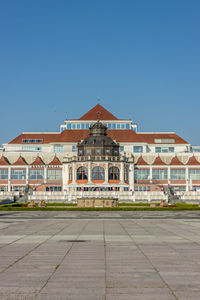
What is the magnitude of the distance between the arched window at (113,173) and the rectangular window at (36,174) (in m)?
24.3

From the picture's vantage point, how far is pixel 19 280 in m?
11.3

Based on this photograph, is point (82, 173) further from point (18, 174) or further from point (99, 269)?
point (99, 269)

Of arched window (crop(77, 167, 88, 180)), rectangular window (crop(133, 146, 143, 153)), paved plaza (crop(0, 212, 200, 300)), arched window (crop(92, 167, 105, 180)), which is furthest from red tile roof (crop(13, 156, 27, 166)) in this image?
paved plaza (crop(0, 212, 200, 300))

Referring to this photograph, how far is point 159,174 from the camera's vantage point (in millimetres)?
119500

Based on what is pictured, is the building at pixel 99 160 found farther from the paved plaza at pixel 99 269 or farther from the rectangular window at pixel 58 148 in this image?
the paved plaza at pixel 99 269

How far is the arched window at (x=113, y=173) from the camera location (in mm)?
105000

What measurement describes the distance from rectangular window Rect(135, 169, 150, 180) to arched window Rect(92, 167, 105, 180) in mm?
19505

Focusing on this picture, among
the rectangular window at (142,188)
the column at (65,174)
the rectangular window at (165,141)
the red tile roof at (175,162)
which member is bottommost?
the rectangular window at (142,188)

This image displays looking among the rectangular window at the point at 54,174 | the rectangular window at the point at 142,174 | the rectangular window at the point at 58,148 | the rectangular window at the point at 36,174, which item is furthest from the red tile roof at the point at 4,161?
the rectangular window at the point at 142,174

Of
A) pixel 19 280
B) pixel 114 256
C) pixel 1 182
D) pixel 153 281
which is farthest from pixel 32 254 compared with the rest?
pixel 1 182

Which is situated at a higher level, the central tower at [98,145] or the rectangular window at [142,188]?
the central tower at [98,145]

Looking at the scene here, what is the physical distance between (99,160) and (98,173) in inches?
139

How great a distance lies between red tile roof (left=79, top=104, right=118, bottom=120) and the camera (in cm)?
13475

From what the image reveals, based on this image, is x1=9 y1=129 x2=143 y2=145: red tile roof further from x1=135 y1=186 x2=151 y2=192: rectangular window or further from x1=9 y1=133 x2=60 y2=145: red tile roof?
x1=135 y1=186 x2=151 y2=192: rectangular window
